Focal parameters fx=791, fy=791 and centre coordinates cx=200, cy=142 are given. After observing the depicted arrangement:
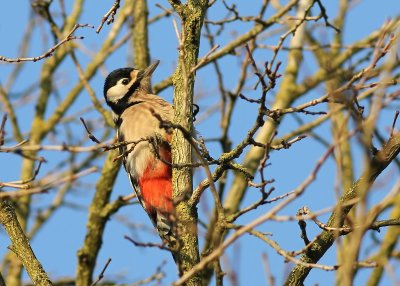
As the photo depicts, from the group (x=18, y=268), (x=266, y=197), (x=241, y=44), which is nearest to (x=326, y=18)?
(x=241, y=44)

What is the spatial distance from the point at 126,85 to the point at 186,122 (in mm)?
3340

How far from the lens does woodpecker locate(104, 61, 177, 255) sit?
25.0 feet

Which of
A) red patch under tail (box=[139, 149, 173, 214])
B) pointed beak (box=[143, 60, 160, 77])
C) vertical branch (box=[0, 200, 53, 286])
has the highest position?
pointed beak (box=[143, 60, 160, 77])

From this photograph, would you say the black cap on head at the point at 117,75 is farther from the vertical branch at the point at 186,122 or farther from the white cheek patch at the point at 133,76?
the vertical branch at the point at 186,122

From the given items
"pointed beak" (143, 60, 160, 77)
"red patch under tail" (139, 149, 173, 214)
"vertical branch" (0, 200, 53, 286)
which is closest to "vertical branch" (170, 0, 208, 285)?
"vertical branch" (0, 200, 53, 286)

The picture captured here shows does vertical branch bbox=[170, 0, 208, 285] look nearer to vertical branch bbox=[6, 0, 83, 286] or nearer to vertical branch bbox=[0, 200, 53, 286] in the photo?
vertical branch bbox=[0, 200, 53, 286]

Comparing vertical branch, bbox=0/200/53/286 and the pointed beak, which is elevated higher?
the pointed beak

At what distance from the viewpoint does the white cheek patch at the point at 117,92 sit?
8.67 metres

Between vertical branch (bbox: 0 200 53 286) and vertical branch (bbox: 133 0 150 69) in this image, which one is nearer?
vertical branch (bbox: 0 200 53 286)

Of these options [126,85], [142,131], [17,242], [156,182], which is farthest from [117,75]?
[17,242]

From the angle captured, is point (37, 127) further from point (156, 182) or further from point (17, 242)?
point (17, 242)

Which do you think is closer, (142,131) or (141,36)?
(142,131)

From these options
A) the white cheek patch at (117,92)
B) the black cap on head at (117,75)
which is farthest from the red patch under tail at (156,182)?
the black cap on head at (117,75)

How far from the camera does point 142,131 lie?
25.1 ft
